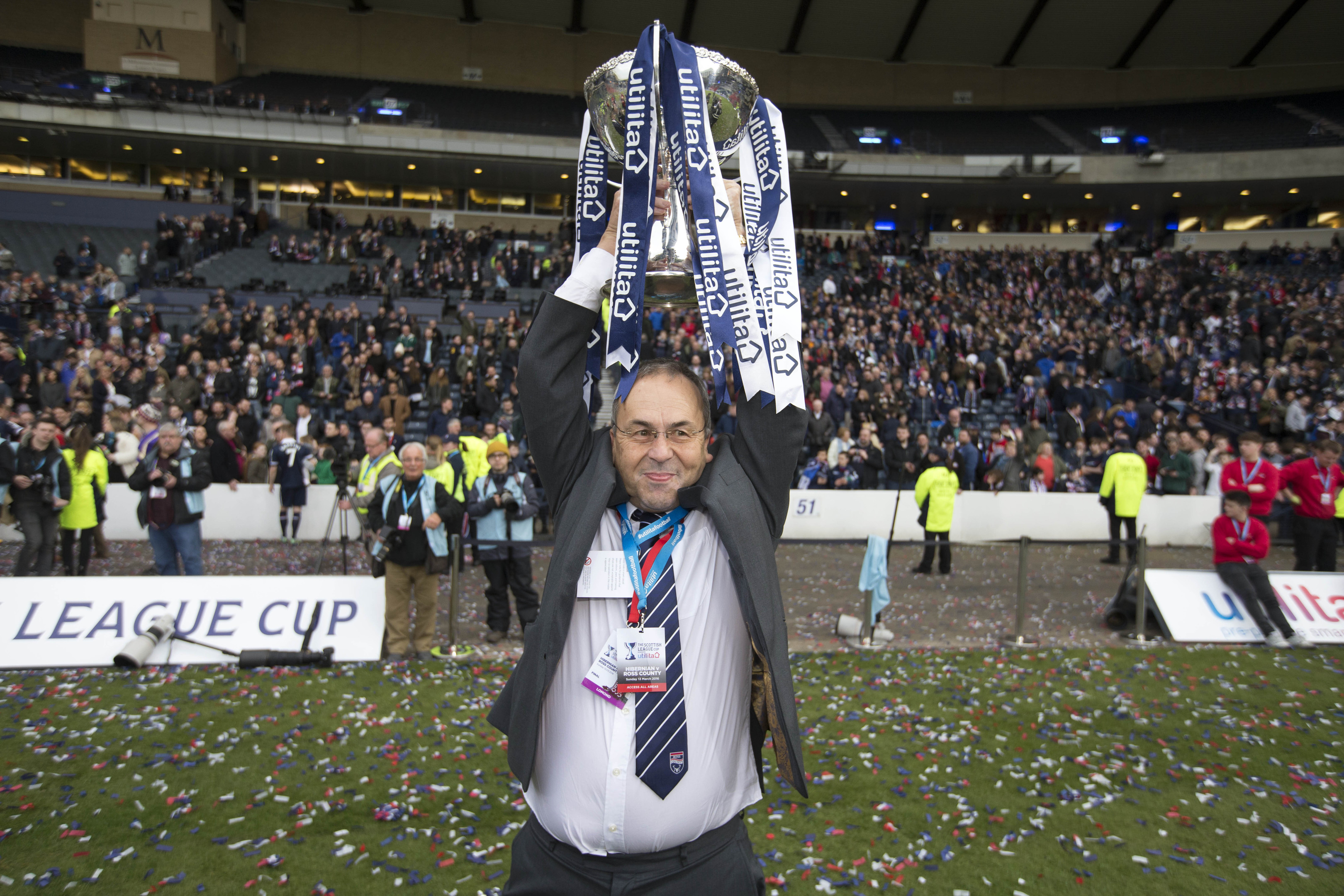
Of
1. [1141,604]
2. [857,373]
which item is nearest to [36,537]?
[1141,604]

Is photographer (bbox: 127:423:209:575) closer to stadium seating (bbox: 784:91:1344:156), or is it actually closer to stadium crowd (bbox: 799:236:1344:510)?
stadium crowd (bbox: 799:236:1344:510)

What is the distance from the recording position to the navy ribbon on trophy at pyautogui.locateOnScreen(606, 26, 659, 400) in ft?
7.29

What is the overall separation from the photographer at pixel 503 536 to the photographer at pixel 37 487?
15.1 ft

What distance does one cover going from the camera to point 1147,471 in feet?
49.9

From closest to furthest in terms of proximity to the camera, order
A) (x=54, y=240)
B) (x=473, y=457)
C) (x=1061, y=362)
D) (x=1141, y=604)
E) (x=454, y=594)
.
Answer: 1. (x=454, y=594)
2. (x=1141, y=604)
3. (x=473, y=457)
4. (x=1061, y=362)
5. (x=54, y=240)

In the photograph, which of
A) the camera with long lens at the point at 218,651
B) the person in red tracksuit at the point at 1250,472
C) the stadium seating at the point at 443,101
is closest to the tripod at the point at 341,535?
the camera with long lens at the point at 218,651

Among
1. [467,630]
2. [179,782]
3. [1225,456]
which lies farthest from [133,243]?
[1225,456]

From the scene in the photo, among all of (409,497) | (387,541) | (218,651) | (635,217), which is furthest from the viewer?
(409,497)

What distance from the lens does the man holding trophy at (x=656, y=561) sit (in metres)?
2.04

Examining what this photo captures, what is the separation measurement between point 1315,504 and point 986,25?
107 feet

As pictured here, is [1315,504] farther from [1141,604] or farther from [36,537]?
[36,537]

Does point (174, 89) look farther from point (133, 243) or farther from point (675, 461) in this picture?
point (675, 461)

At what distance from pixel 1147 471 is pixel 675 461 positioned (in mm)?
15478

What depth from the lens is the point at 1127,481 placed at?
1181 cm
